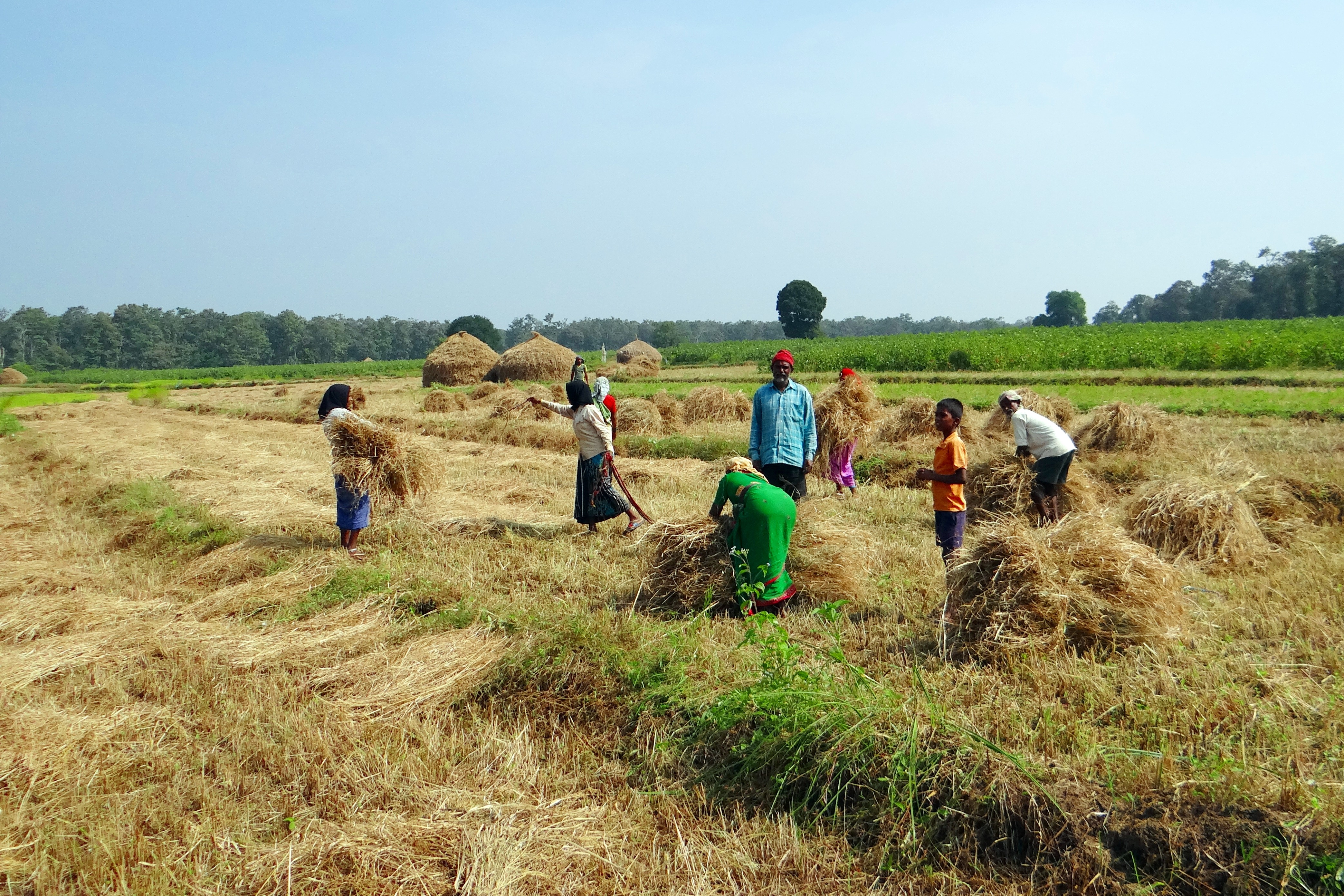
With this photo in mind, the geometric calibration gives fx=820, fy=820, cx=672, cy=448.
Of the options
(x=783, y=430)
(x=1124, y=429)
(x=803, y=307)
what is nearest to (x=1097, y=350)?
(x=1124, y=429)

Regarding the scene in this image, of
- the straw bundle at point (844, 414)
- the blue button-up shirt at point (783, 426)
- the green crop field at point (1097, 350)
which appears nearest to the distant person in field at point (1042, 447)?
the blue button-up shirt at point (783, 426)

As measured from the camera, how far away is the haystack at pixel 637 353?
1752 inches

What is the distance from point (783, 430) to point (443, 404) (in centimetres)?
1642

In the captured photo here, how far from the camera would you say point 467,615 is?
5785 millimetres

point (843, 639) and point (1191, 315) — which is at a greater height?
point (1191, 315)

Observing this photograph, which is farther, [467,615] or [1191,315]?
[1191,315]

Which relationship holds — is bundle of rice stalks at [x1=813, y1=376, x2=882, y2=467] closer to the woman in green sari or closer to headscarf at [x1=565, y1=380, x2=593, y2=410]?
headscarf at [x1=565, y1=380, x2=593, y2=410]

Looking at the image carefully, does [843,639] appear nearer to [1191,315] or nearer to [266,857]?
[266,857]

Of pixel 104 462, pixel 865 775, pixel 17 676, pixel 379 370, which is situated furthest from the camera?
pixel 379 370

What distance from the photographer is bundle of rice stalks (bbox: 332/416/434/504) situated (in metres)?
7.74

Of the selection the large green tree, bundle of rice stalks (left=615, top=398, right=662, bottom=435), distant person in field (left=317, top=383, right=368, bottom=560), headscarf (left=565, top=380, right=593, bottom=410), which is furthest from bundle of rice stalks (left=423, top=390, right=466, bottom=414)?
the large green tree

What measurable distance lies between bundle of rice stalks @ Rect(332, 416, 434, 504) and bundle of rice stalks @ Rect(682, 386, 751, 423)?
1059 cm

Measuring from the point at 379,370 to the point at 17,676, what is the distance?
169 ft

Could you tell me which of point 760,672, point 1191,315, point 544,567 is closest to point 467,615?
point 544,567
